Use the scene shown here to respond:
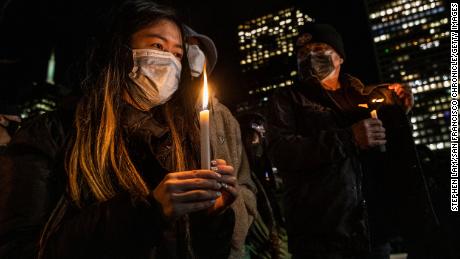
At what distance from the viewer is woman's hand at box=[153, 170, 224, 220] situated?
1193 millimetres

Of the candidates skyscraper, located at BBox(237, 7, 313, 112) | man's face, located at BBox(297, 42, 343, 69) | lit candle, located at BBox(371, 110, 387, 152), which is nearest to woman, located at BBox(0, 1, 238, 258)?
lit candle, located at BBox(371, 110, 387, 152)

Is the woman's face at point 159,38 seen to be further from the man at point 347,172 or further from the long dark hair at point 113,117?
the man at point 347,172

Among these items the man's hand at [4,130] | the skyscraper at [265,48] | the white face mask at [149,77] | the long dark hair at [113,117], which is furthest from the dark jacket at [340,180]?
the skyscraper at [265,48]

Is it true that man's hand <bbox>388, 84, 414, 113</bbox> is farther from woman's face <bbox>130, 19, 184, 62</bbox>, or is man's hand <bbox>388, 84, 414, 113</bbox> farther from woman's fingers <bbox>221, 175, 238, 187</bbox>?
woman's fingers <bbox>221, 175, 238, 187</bbox>

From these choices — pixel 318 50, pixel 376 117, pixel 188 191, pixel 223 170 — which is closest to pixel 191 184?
pixel 188 191

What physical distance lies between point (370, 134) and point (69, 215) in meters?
2.59

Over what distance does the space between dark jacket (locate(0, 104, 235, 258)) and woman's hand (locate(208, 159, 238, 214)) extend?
0.53ft

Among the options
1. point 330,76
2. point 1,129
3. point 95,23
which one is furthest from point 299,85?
point 1,129

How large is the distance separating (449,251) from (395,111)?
235 cm

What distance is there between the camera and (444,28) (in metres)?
9.05

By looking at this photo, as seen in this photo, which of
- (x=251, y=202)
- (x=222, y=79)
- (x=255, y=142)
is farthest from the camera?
(x=222, y=79)

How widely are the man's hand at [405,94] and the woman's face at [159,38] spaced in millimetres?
2335

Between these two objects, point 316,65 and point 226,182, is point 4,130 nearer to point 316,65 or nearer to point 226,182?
point 226,182

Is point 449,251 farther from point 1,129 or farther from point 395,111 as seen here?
point 1,129
